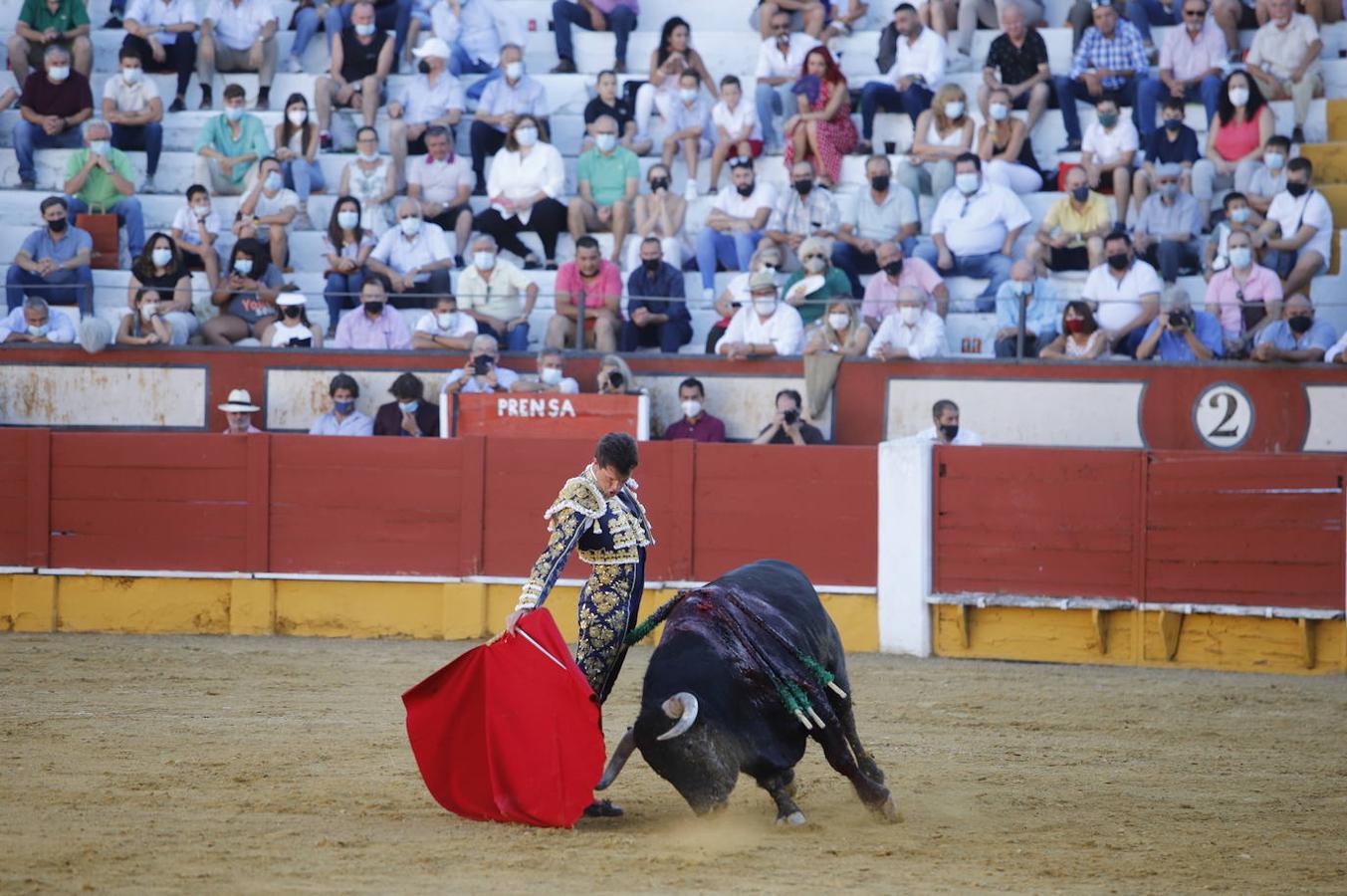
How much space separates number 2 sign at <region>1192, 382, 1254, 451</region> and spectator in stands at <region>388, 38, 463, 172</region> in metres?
5.35

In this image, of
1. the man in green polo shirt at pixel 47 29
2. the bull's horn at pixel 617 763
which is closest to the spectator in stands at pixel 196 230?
the man in green polo shirt at pixel 47 29

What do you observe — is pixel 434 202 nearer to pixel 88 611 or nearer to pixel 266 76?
pixel 266 76

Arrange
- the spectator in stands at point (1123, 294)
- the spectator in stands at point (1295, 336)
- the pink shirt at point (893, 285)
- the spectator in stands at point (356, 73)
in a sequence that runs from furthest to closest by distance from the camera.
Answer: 1. the spectator in stands at point (356, 73)
2. the pink shirt at point (893, 285)
3. the spectator in stands at point (1123, 294)
4. the spectator in stands at point (1295, 336)

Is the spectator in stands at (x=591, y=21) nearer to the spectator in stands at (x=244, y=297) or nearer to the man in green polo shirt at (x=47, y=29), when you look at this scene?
the spectator in stands at (x=244, y=297)

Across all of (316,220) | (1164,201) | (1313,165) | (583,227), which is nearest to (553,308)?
(583,227)

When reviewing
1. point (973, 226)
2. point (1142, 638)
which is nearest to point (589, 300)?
point (973, 226)

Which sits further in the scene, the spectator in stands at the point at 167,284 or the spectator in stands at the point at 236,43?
the spectator in stands at the point at 236,43

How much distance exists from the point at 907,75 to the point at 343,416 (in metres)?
4.36

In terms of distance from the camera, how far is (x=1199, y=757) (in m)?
6.62

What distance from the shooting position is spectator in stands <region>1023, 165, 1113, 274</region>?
10852mm

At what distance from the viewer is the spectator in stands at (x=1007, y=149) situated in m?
11.4

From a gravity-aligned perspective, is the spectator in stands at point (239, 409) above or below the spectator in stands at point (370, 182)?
below

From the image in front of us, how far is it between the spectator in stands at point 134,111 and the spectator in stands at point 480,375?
141 inches

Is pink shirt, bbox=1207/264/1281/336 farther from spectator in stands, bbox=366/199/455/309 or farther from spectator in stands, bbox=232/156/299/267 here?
spectator in stands, bbox=232/156/299/267
